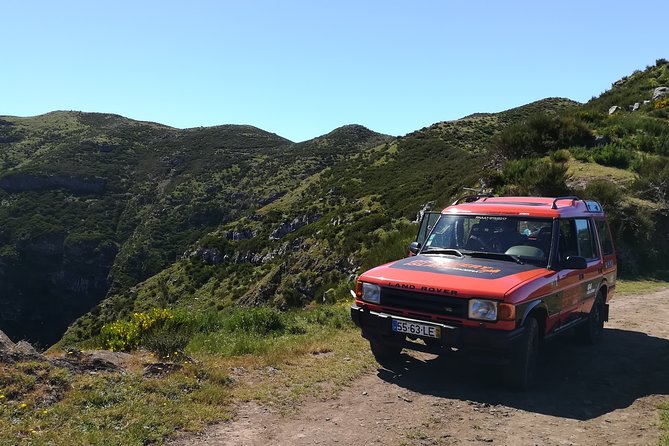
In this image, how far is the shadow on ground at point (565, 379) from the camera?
5469 millimetres

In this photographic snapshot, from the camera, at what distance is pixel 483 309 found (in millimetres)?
5211

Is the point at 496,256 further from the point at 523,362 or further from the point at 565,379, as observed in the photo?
the point at 565,379

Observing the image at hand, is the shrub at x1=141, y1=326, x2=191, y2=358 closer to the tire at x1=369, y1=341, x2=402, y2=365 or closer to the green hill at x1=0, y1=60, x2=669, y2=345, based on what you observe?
the green hill at x1=0, y1=60, x2=669, y2=345

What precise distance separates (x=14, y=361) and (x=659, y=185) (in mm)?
18727

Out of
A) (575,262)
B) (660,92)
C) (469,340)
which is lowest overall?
(469,340)

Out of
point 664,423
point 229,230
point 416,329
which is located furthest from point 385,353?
point 229,230

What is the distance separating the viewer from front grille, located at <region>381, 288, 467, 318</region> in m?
5.34

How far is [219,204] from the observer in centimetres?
9675

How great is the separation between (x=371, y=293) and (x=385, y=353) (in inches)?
43.7

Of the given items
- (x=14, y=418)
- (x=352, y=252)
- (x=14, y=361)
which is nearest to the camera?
(x=14, y=418)

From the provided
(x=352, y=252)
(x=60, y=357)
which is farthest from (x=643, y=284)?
(x=352, y=252)

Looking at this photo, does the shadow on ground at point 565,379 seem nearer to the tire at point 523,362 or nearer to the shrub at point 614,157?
the tire at point 523,362

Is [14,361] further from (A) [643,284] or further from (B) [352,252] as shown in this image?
(B) [352,252]

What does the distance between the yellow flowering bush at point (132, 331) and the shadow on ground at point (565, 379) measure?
12.8 feet
